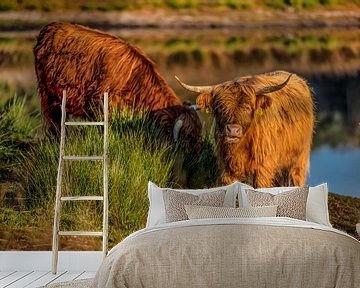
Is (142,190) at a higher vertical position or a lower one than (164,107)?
lower

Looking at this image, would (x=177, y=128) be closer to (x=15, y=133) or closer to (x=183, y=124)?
(x=183, y=124)

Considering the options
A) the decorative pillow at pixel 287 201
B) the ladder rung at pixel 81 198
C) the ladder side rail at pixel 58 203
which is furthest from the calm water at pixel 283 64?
the decorative pillow at pixel 287 201

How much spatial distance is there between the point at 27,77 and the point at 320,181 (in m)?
2.73

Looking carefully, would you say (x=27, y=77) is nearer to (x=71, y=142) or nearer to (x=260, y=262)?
(x=71, y=142)

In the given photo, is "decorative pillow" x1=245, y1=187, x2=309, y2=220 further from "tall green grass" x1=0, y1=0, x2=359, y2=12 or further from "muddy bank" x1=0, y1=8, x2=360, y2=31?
"tall green grass" x1=0, y1=0, x2=359, y2=12

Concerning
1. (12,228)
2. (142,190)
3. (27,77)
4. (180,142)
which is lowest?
(12,228)

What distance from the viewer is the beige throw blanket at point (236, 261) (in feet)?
13.1

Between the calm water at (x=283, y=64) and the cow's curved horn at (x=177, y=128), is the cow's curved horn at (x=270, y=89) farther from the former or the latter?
the cow's curved horn at (x=177, y=128)

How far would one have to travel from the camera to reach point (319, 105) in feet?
21.2

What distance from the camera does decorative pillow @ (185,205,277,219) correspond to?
16.2ft

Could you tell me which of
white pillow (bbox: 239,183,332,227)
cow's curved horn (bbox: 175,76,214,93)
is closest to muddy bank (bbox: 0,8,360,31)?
cow's curved horn (bbox: 175,76,214,93)

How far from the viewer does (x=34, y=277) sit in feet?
20.0

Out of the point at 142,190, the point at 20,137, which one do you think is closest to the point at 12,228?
the point at 20,137

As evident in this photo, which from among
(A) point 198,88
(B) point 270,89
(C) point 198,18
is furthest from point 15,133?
(B) point 270,89
